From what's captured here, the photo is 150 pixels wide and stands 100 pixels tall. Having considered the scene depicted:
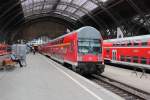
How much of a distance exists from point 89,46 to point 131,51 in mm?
6599

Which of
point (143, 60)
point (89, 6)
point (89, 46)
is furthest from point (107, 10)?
point (89, 46)

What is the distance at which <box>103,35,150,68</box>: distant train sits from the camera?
2594 cm

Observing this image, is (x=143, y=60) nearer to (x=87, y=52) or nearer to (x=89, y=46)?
(x=89, y=46)

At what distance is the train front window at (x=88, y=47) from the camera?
23859 millimetres

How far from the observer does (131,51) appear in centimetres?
2944

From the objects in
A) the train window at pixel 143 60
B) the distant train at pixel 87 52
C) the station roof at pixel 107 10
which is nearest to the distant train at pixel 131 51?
the train window at pixel 143 60

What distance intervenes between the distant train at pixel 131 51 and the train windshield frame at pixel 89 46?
13.0 feet

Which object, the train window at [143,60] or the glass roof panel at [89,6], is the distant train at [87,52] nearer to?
the train window at [143,60]

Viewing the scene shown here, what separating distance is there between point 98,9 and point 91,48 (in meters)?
36.2

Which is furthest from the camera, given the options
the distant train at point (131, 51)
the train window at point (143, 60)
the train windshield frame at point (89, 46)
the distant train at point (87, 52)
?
the distant train at point (131, 51)

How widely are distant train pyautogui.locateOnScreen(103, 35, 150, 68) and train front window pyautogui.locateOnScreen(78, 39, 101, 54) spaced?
403cm

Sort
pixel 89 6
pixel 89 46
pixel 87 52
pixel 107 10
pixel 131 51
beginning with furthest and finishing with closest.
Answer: pixel 89 6, pixel 107 10, pixel 131 51, pixel 89 46, pixel 87 52

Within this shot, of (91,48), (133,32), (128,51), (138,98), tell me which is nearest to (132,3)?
(133,32)

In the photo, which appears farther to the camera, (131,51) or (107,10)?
(107,10)
